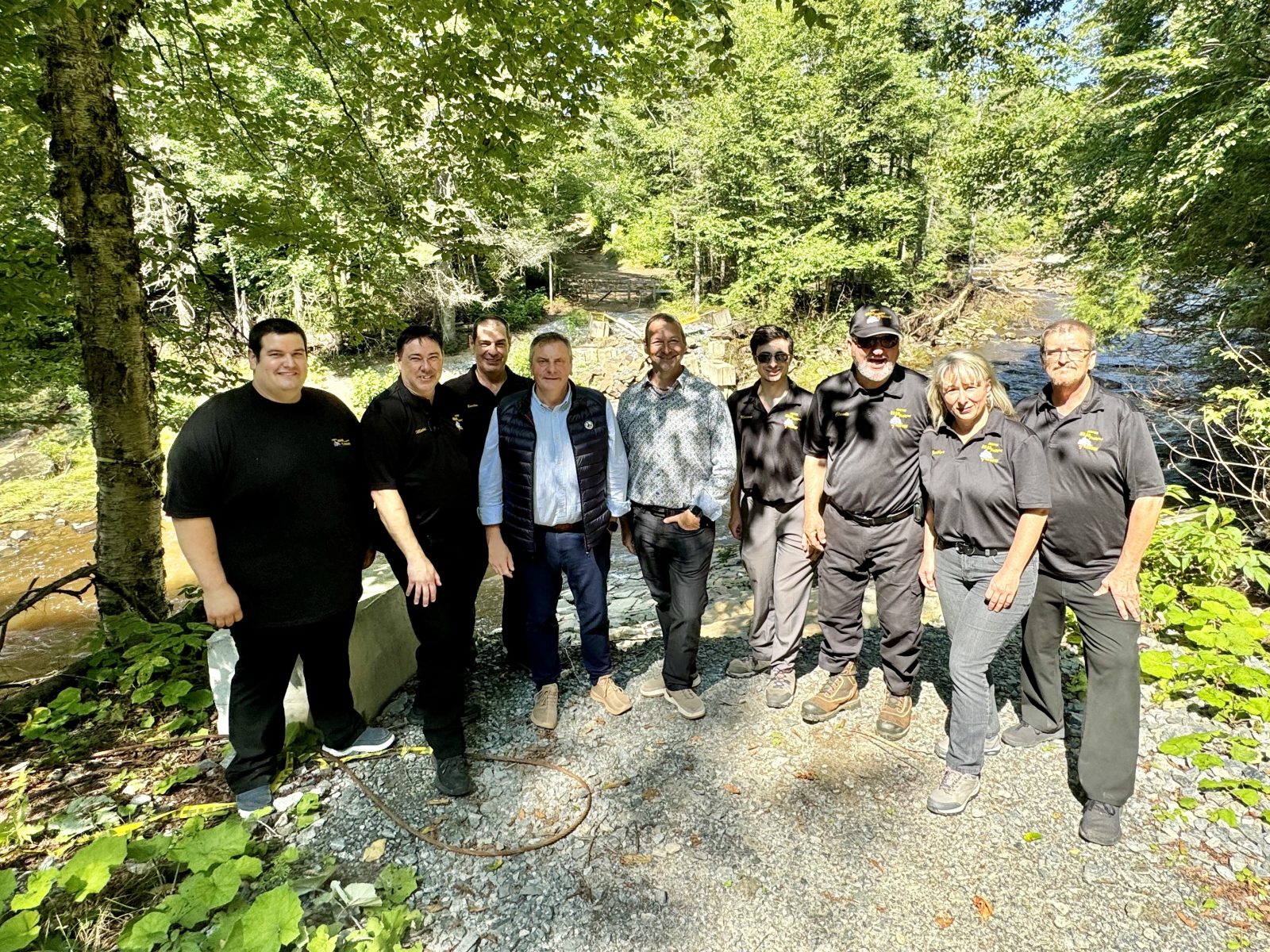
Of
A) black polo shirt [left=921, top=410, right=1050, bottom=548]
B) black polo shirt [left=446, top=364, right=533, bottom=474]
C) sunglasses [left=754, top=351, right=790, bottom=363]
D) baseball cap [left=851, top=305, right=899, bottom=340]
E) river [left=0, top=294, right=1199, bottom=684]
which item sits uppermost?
baseball cap [left=851, top=305, right=899, bottom=340]

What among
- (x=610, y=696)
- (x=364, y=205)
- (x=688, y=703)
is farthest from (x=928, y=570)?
(x=364, y=205)

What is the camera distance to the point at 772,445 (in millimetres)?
3629

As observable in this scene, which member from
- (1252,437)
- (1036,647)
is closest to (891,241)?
(1252,437)

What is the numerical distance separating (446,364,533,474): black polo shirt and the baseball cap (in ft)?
5.78

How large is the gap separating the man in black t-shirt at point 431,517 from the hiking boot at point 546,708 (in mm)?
487

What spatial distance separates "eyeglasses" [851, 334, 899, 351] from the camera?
3150mm

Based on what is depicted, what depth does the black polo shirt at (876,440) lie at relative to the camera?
10.4 feet

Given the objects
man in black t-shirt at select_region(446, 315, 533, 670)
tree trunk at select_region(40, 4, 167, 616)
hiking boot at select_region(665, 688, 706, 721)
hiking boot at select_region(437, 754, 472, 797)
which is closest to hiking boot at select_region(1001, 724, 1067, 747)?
hiking boot at select_region(665, 688, 706, 721)

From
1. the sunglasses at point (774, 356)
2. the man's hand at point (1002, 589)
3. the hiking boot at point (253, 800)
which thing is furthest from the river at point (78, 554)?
the man's hand at point (1002, 589)

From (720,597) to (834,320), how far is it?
16583mm

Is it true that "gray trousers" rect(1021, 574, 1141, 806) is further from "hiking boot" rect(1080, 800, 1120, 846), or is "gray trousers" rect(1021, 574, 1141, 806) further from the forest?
the forest

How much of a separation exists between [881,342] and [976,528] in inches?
40.3

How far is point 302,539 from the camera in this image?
2.72 m

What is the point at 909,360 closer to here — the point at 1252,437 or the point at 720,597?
the point at 1252,437
